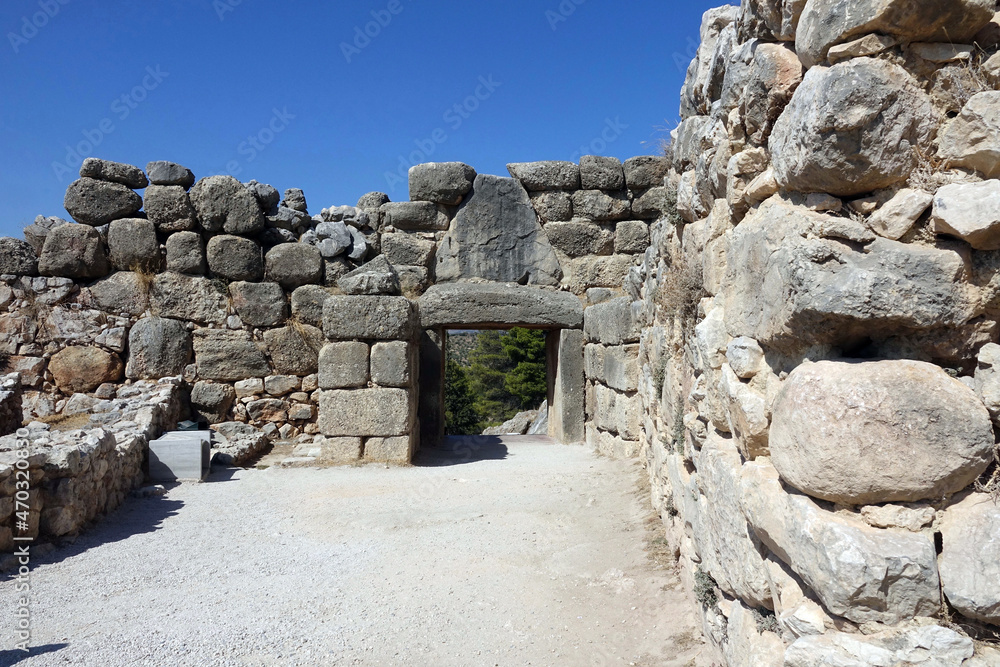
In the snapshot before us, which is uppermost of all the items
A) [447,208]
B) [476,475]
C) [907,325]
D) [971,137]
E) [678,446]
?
[447,208]

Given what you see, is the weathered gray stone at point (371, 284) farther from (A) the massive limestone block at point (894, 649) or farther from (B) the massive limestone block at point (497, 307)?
(A) the massive limestone block at point (894, 649)

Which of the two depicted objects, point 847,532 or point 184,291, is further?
point 184,291

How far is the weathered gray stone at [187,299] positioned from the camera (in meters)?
7.44

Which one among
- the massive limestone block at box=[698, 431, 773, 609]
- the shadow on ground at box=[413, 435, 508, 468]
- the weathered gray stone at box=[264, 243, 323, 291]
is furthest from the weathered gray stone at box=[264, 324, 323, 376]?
the massive limestone block at box=[698, 431, 773, 609]

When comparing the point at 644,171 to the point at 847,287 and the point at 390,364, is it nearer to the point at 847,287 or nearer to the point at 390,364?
the point at 390,364

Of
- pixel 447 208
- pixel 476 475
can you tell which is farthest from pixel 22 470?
pixel 447 208

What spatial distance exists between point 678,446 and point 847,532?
208 cm

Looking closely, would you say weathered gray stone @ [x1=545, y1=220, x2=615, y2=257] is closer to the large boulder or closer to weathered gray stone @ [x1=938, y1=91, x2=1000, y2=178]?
the large boulder

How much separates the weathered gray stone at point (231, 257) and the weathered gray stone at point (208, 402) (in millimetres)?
1332

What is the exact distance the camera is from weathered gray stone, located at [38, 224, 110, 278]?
287 inches

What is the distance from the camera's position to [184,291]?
7.46 meters

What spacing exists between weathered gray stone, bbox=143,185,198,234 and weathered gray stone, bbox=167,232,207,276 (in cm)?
14

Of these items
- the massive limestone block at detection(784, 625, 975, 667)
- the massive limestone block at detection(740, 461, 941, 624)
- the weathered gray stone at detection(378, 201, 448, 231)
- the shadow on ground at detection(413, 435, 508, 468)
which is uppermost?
the weathered gray stone at detection(378, 201, 448, 231)

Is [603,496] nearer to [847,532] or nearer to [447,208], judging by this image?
[847,532]
